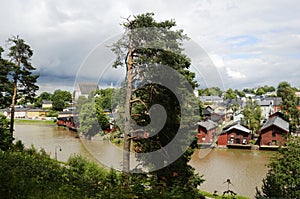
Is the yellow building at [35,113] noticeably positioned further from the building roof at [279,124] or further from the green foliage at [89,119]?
the building roof at [279,124]

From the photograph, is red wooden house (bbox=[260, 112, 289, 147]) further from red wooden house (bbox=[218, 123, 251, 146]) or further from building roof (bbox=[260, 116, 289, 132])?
red wooden house (bbox=[218, 123, 251, 146])

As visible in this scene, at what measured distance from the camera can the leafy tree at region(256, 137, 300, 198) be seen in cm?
808

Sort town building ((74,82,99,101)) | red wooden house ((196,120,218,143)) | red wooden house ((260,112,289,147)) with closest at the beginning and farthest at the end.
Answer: town building ((74,82,99,101)) < red wooden house ((260,112,289,147)) < red wooden house ((196,120,218,143))

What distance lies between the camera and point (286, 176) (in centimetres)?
863

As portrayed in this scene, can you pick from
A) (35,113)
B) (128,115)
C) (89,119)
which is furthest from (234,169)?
(35,113)

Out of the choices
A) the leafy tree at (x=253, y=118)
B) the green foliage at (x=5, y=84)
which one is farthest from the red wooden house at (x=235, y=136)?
the green foliage at (x=5, y=84)

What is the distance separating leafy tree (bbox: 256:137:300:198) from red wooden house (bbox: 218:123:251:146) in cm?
1734

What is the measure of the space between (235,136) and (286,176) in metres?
18.3

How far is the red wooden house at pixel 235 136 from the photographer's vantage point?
85.8 feet

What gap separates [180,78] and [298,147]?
4862 mm

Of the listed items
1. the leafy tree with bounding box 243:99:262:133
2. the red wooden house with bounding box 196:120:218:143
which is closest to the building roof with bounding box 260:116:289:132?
the leafy tree with bounding box 243:99:262:133

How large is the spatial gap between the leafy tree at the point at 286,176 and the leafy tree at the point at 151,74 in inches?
93.6

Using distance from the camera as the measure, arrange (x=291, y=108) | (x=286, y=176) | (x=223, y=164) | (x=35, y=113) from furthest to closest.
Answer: (x=35, y=113), (x=291, y=108), (x=223, y=164), (x=286, y=176)

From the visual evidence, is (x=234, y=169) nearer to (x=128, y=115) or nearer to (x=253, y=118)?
(x=128, y=115)
